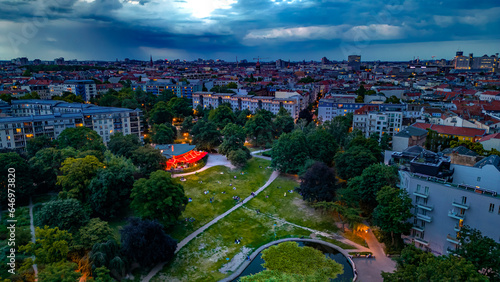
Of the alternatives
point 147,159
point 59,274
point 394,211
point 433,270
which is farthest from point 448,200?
point 147,159

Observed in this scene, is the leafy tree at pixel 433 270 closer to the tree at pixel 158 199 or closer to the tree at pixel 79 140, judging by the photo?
the tree at pixel 158 199

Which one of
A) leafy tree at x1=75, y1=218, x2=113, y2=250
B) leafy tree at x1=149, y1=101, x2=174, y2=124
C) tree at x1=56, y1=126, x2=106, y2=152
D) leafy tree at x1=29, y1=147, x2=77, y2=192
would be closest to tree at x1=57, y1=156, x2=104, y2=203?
leafy tree at x1=29, y1=147, x2=77, y2=192

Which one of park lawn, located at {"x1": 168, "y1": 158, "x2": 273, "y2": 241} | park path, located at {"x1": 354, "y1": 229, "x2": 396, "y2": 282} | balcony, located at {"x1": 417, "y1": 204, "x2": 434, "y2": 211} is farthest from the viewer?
park lawn, located at {"x1": 168, "y1": 158, "x2": 273, "y2": 241}

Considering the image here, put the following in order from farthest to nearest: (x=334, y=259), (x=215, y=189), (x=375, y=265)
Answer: (x=215, y=189), (x=334, y=259), (x=375, y=265)

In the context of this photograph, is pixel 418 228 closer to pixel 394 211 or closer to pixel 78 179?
pixel 394 211

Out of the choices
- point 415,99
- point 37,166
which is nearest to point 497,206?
point 37,166

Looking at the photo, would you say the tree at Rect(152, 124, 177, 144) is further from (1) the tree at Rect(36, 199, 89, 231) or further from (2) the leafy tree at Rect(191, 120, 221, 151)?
(1) the tree at Rect(36, 199, 89, 231)
